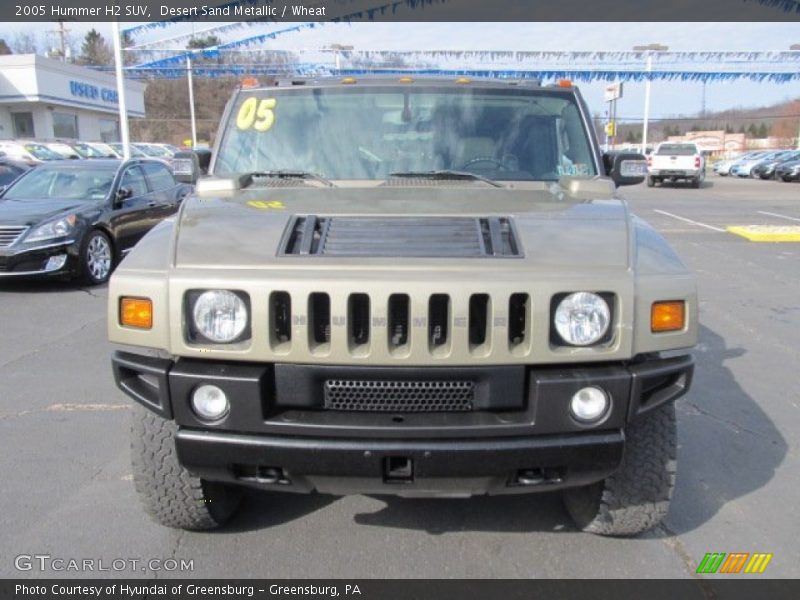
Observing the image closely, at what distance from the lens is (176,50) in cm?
2638

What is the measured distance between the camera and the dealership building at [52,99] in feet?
116

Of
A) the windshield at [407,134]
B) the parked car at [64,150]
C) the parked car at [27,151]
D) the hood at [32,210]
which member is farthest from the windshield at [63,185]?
the parked car at [64,150]

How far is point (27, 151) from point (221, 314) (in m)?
26.2

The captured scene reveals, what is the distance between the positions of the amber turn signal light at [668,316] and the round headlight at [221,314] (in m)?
1.39

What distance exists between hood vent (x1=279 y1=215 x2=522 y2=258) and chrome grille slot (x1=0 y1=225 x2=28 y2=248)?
20.8 ft

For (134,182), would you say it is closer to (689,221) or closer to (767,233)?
(767,233)

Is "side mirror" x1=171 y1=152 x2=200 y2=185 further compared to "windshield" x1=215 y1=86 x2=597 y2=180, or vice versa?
"side mirror" x1=171 y1=152 x2=200 y2=185

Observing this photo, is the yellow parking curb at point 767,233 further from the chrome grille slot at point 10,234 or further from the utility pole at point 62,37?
the utility pole at point 62,37

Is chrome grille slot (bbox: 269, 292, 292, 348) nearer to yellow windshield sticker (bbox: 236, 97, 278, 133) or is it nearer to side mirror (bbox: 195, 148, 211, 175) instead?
yellow windshield sticker (bbox: 236, 97, 278, 133)

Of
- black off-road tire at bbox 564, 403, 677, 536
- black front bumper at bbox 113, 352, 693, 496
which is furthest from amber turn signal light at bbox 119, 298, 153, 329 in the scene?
black off-road tire at bbox 564, 403, 677, 536

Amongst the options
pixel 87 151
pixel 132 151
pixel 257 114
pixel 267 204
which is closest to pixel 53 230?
pixel 257 114

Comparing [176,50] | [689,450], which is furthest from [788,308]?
[176,50]

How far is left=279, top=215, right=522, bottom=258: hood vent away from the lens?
2.37m
